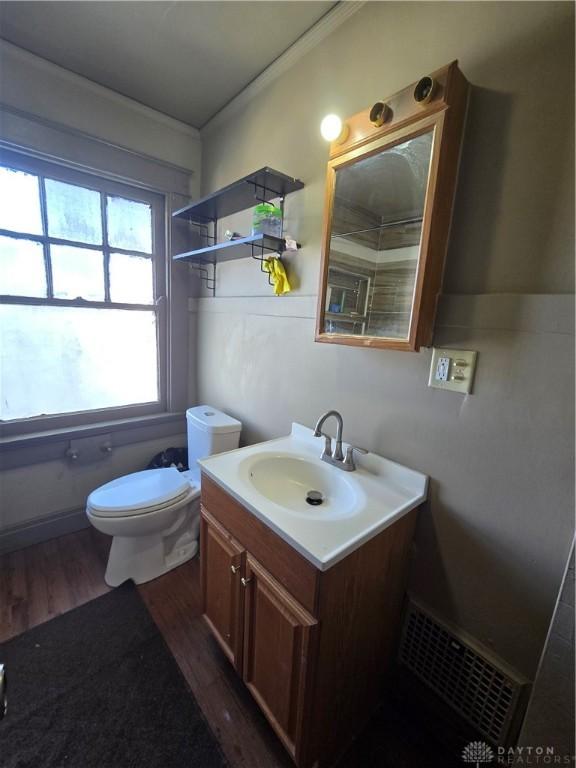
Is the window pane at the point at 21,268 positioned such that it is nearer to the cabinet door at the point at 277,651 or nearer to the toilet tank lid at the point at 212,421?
the toilet tank lid at the point at 212,421

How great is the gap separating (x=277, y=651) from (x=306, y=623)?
0.22 metres

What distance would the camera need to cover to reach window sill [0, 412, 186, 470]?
1.64m

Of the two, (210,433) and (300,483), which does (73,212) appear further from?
(300,483)

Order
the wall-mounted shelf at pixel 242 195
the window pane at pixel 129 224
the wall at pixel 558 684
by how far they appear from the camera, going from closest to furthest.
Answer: the wall at pixel 558 684
the wall-mounted shelf at pixel 242 195
the window pane at pixel 129 224

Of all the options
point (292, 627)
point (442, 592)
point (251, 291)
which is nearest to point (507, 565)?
point (442, 592)

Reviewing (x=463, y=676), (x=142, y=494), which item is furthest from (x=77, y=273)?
(x=463, y=676)

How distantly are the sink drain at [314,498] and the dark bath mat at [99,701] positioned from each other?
80cm

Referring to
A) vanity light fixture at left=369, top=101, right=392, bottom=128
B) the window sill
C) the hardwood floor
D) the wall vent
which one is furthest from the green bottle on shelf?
the hardwood floor

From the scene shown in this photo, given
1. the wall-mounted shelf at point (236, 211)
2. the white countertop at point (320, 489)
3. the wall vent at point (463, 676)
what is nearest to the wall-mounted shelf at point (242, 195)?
the wall-mounted shelf at point (236, 211)

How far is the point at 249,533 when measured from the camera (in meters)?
0.96

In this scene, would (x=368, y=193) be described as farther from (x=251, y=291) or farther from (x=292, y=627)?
(x=292, y=627)

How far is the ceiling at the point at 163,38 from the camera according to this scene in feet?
3.87

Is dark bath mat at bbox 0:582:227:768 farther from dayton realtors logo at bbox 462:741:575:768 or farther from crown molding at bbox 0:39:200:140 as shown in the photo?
crown molding at bbox 0:39:200:140

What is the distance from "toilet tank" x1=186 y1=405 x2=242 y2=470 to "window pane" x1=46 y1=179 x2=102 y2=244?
3.91 ft
